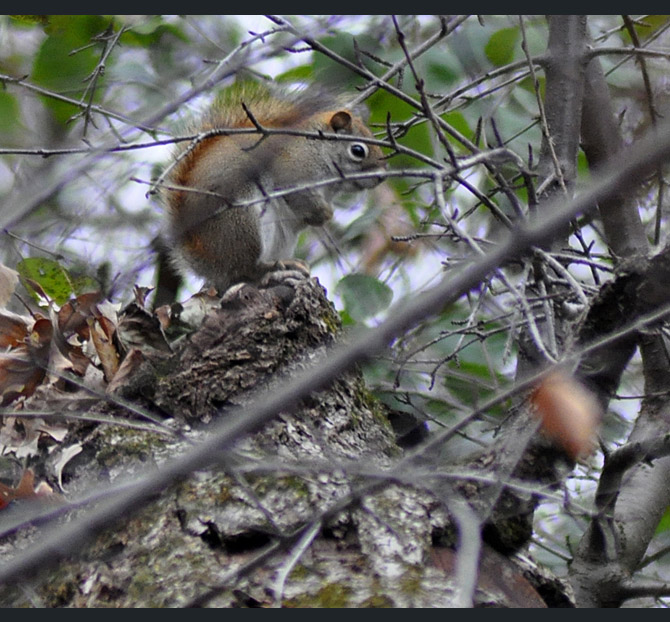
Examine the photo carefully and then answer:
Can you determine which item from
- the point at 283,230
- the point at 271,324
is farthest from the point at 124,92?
the point at 271,324

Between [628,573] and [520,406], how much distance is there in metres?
0.54

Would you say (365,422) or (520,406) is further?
(365,422)

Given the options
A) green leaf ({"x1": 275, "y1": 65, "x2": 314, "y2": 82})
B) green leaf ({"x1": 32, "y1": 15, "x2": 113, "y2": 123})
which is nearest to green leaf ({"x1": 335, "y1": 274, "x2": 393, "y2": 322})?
green leaf ({"x1": 275, "y1": 65, "x2": 314, "y2": 82})

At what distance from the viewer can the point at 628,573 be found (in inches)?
72.1

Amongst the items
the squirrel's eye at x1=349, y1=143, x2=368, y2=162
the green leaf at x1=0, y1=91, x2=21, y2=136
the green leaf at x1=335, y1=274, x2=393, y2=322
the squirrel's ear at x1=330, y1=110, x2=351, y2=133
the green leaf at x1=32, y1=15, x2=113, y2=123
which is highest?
the green leaf at x1=32, y1=15, x2=113, y2=123

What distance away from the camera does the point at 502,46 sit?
8.50 ft

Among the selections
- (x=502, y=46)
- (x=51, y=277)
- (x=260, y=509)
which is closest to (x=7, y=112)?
(x=51, y=277)

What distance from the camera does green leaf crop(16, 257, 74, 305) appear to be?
2.70 m

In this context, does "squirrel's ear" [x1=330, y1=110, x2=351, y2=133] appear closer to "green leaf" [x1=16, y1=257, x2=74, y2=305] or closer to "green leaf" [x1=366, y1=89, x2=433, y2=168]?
"green leaf" [x1=366, y1=89, x2=433, y2=168]

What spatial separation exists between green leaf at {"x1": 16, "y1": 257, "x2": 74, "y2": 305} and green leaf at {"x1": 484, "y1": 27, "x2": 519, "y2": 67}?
1554 mm

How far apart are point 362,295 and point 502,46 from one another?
0.92m

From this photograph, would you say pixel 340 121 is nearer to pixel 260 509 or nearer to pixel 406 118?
pixel 406 118

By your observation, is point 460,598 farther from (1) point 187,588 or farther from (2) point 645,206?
(2) point 645,206

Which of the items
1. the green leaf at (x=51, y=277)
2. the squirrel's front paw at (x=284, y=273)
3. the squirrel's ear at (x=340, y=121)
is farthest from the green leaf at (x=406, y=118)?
the green leaf at (x=51, y=277)
